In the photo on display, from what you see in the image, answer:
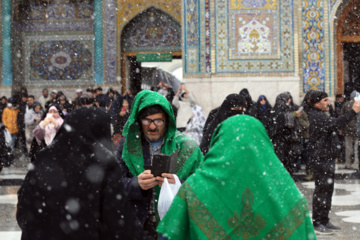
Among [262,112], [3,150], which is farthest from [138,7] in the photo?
[3,150]

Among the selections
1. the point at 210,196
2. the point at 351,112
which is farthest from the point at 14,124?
the point at 210,196

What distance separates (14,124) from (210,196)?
448 inches

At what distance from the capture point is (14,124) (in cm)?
1301

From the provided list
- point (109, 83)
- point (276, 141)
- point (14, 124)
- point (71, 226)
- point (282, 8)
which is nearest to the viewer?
point (71, 226)

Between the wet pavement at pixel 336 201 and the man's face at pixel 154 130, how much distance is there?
8.84 ft

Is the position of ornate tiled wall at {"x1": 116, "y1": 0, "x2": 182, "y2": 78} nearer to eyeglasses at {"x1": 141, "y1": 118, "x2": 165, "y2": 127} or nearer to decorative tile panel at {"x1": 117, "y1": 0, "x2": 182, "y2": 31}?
decorative tile panel at {"x1": 117, "y1": 0, "x2": 182, "y2": 31}

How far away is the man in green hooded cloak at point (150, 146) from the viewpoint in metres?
2.93

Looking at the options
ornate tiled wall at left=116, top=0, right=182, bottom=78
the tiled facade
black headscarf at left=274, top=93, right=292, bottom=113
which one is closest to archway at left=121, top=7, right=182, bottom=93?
ornate tiled wall at left=116, top=0, right=182, bottom=78

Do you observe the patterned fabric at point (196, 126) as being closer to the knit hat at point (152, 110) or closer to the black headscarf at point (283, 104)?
the black headscarf at point (283, 104)

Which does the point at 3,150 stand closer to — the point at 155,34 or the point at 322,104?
the point at 322,104

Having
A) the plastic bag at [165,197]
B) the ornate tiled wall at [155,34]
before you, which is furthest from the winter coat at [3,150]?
the ornate tiled wall at [155,34]

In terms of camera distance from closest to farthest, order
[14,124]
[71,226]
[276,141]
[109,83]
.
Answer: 1. [71,226]
2. [276,141]
3. [14,124]
4. [109,83]

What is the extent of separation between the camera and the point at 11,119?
12984 millimetres

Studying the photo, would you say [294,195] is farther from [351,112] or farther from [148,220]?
[351,112]
